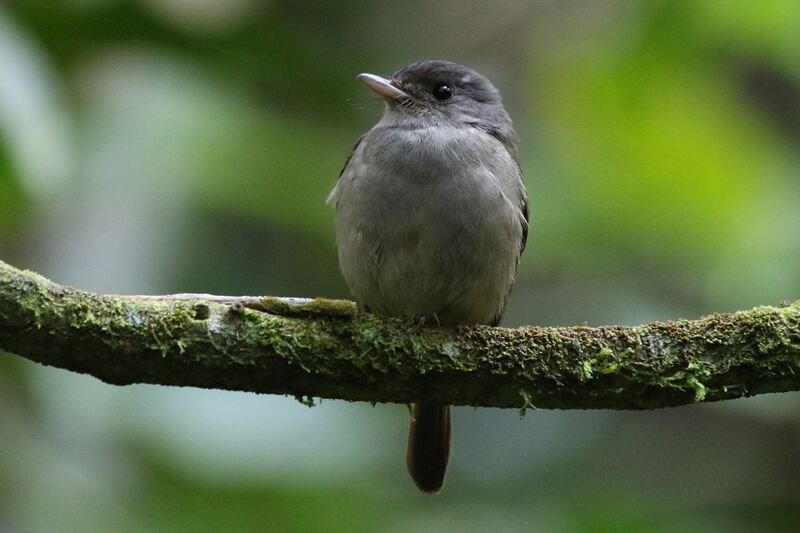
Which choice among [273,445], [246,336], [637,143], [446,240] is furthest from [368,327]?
[637,143]

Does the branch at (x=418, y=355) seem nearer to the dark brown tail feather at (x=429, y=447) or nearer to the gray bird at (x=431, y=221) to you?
the gray bird at (x=431, y=221)

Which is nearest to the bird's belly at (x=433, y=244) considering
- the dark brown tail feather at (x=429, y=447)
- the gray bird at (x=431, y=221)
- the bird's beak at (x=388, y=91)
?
the gray bird at (x=431, y=221)

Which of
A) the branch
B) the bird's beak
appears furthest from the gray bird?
the branch

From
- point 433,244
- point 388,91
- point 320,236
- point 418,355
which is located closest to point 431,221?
point 433,244

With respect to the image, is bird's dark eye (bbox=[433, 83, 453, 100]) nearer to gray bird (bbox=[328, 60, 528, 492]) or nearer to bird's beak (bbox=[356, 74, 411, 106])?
bird's beak (bbox=[356, 74, 411, 106])

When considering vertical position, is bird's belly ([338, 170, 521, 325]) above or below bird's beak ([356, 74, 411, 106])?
below

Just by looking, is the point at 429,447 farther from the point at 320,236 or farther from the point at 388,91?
the point at 388,91
